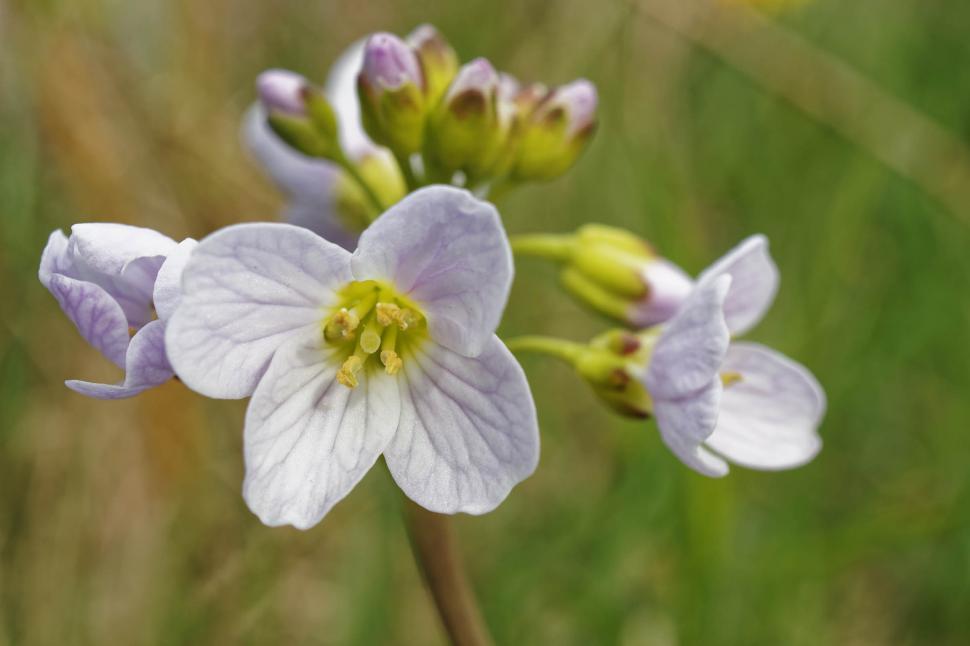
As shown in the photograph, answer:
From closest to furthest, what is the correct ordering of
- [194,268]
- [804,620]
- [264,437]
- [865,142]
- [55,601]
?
[194,268] → [264,437] → [804,620] → [55,601] → [865,142]

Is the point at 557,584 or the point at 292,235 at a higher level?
the point at 292,235

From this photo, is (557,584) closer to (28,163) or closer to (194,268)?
(194,268)

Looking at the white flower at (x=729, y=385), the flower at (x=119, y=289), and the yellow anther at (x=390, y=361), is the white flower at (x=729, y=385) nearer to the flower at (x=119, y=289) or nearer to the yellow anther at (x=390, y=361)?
the yellow anther at (x=390, y=361)

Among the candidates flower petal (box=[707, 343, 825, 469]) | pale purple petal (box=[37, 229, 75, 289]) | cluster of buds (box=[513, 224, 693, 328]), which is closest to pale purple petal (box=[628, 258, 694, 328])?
cluster of buds (box=[513, 224, 693, 328])

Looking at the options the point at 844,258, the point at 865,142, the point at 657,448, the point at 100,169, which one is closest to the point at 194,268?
the point at 657,448

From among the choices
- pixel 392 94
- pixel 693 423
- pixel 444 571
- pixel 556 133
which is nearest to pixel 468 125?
pixel 392 94

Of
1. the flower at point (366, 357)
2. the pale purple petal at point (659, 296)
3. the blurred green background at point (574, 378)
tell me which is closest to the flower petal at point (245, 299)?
the flower at point (366, 357)
